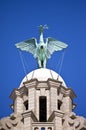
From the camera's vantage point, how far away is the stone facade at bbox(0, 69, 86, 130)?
9869 centimetres

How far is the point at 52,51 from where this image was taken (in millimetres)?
106750

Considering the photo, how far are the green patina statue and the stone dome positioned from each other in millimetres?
1591

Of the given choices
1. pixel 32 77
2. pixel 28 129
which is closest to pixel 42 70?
pixel 32 77

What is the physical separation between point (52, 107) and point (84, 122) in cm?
294

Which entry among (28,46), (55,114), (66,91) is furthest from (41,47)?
(55,114)

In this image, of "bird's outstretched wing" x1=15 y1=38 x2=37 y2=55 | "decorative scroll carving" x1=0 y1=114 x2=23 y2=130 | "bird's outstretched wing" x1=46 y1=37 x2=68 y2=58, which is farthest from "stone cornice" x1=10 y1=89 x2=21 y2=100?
"bird's outstretched wing" x1=46 y1=37 x2=68 y2=58

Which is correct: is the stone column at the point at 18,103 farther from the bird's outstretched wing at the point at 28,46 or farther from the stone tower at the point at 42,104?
the bird's outstretched wing at the point at 28,46

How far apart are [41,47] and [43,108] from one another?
22.4 ft

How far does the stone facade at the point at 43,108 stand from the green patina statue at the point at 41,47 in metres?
3.87

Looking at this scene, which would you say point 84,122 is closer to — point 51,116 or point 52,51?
point 51,116

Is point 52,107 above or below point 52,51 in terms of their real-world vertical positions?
Result: below

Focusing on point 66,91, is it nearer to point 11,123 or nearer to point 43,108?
point 43,108

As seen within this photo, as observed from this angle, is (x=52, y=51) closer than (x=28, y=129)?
No

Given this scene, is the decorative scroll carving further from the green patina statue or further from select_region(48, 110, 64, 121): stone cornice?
the green patina statue
